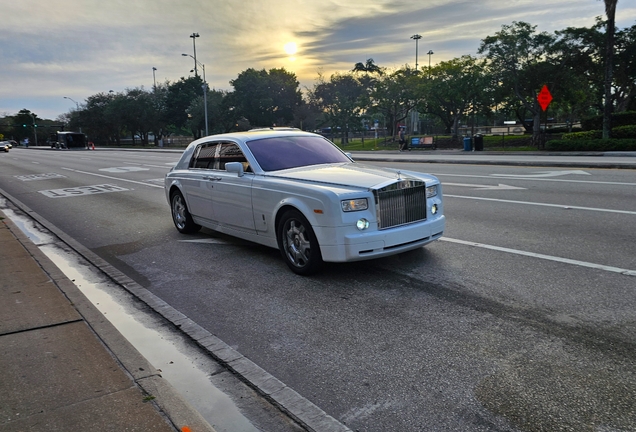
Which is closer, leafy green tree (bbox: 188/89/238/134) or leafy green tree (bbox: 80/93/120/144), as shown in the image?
leafy green tree (bbox: 188/89/238/134)

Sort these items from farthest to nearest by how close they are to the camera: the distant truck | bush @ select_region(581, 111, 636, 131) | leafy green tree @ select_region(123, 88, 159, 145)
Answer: leafy green tree @ select_region(123, 88, 159, 145), the distant truck, bush @ select_region(581, 111, 636, 131)

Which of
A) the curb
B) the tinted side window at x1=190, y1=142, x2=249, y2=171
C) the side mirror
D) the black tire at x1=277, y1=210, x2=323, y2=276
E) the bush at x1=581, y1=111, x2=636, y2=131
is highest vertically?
the bush at x1=581, y1=111, x2=636, y2=131

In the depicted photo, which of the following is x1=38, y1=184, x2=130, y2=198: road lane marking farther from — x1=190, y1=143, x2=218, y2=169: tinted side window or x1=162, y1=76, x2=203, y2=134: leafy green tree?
x1=162, y1=76, x2=203, y2=134: leafy green tree

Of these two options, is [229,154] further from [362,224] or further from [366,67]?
[366,67]

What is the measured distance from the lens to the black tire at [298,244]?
237 inches

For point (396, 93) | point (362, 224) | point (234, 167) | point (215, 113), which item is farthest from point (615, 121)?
point (215, 113)

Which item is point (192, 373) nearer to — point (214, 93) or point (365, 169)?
point (365, 169)

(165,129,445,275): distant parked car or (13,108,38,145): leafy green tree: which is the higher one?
(13,108,38,145): leafy green tree

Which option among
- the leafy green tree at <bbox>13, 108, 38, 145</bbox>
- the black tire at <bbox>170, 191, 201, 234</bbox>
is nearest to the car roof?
the black tire at <bbox>170, 191, 201, 234</bbox>

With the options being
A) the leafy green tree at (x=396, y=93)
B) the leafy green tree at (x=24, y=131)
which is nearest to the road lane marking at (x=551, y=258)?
the leafy green tree at (x=396, y=93)

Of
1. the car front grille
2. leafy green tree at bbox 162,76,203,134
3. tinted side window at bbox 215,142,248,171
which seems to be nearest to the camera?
the car front grille

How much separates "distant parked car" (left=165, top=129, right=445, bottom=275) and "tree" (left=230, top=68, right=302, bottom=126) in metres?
79.3

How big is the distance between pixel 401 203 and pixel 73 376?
3.74m

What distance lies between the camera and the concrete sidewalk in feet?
10.7
